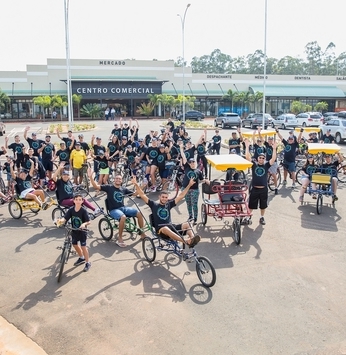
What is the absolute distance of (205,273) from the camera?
691 cm

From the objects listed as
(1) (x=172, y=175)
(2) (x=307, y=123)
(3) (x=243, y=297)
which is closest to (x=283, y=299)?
(3) (x=243, y=297)

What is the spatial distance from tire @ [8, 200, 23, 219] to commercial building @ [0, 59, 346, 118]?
46.1 meters

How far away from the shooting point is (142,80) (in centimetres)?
5741

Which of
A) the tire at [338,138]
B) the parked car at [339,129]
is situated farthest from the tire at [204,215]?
the tire at [338,138]

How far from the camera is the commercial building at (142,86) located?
56.3 m

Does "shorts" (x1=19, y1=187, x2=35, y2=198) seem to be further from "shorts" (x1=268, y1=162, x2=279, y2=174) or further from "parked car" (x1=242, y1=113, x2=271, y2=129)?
"parked car" (x1=242, y1=113, x2=271, y2=129)

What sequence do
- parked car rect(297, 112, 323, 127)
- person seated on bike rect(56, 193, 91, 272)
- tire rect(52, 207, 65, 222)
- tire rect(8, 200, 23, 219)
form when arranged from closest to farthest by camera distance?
person seated on bike rect(56, 193, 91, 272)
tire rect(52, 207, 65, 222)
tire rect(8, 200, 23, 219)
parked car rect(297, 112, 323, 127)

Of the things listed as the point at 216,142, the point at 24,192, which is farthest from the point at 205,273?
the point at 216,142

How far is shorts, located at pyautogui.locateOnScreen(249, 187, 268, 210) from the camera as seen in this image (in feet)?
33.8

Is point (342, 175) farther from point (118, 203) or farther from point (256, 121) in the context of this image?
point (256, 121)

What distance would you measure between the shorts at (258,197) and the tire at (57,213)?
501cm

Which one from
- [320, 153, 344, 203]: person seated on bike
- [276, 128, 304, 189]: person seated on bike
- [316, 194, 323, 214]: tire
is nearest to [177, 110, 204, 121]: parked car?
[276, 128, 304, 189]: person seated on bike

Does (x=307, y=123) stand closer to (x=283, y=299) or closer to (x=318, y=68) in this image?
(x=283, y=299)

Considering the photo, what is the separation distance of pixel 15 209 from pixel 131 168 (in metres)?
4.93
